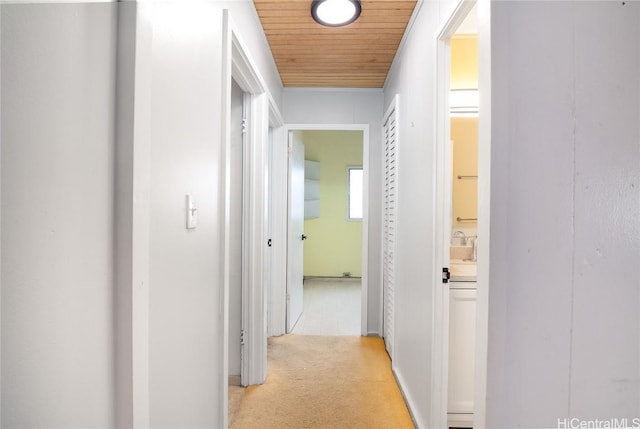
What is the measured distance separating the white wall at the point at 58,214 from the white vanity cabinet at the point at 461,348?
154 cm

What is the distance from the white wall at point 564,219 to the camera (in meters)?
0.89

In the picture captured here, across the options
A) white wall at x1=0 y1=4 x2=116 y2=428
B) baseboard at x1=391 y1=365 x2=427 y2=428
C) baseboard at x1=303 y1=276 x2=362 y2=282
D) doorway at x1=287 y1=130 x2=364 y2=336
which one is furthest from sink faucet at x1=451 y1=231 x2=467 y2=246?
baseboard at x1=303 y1=276 x2=362 y2=282

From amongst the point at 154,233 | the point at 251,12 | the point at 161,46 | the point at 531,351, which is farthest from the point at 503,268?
the point at 251,12

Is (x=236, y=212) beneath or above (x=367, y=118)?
beneath

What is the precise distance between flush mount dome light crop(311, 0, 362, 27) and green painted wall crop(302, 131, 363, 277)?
358 centimetres

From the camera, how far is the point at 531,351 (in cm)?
90

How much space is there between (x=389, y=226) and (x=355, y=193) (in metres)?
2.88

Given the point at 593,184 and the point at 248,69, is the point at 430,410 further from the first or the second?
the point at 248,69

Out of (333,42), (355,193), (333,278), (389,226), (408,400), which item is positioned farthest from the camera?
(355,193)

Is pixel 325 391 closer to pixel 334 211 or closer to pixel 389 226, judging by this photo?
pixel 389 226

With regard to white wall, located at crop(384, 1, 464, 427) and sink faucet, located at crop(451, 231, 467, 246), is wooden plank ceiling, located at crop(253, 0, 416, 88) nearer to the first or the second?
white wall, located at crop(384, 1, 464, 427)

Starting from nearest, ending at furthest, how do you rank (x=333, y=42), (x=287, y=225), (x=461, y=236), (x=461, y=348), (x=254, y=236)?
1. (x=461, y=348)
2. (x=254, y=236)
3. (x=333, y=42)
4. (x=461, y=236)
5. (x=287, y=225)

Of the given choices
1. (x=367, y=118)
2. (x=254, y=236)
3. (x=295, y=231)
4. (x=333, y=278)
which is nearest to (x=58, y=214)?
(x=254, y=236)

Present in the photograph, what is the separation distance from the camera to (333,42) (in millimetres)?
2250
